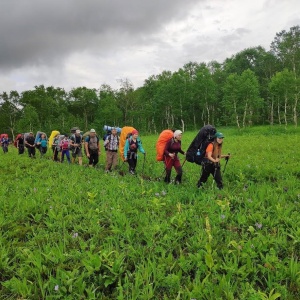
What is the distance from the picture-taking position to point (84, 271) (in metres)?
3.81

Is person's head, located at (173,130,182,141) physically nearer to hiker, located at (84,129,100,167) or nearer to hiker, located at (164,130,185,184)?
hiker, located at (164,130,185,184)

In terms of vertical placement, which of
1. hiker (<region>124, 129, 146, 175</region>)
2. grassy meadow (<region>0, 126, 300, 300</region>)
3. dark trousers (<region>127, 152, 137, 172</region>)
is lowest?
grassy meadow (<region>0, 126, 300, 300</region>)

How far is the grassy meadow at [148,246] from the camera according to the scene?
3.48 meters

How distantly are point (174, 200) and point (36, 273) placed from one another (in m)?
3.74

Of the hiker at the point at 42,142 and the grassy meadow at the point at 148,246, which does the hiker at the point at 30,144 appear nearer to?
the hiker at the point at 42,142

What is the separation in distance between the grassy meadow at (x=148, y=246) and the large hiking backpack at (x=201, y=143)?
1278mm

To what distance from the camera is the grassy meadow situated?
348 centimetres

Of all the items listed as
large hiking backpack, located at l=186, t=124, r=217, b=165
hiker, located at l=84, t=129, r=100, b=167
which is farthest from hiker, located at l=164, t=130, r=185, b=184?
hiker, located at l=84, t=129, r=100, b=167

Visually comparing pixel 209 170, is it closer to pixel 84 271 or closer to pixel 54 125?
pixel 84 271

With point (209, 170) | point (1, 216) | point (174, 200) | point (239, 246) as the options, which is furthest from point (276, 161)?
point (1, 216)

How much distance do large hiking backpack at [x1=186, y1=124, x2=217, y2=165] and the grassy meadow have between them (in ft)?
4.19

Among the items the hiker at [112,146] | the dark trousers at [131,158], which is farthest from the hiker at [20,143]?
the dark trousers at [131,158]

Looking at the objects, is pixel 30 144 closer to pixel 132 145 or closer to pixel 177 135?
pixel 132 145

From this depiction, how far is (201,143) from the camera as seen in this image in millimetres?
8367
